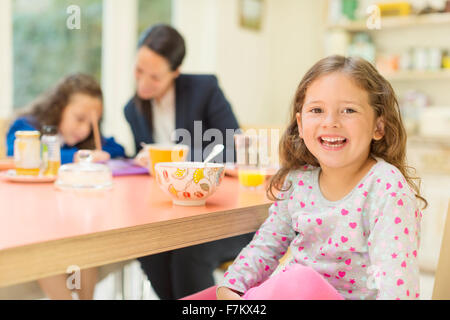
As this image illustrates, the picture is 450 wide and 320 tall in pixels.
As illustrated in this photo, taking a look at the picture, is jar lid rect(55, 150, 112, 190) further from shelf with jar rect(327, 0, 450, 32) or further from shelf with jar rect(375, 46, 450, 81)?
shelf with jar rect(375, 46, 450, 81)

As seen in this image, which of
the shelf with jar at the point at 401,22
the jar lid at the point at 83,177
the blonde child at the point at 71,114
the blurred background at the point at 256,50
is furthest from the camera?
the shelf with jar at the point at 401,22

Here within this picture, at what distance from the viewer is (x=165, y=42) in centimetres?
197

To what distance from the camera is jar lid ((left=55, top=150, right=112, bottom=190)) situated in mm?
1163

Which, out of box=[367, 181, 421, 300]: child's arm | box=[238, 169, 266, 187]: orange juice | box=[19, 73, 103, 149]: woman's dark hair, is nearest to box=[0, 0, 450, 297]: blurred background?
box=[19, 73, 103, 149]: woman's dark hair

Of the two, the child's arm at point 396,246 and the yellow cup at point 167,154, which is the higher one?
the yellow cup at point 167,154

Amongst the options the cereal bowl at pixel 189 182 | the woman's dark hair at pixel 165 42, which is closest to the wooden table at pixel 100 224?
the cereal bowl at pixel 189 182

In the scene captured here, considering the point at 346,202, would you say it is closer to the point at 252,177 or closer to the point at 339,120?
the point at 339,120

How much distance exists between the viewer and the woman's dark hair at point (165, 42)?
6.46 ft

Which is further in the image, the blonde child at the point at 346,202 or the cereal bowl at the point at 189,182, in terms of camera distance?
the cereal bowl at the point at 189,182

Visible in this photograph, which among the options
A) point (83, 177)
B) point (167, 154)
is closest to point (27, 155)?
point (83, 177)

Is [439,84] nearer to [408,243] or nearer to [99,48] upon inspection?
[99,48]

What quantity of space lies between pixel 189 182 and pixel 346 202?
0.95ft

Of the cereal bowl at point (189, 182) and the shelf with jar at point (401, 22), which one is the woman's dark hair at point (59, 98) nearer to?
the cereal bowl at point (189, 182)
